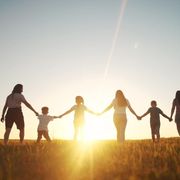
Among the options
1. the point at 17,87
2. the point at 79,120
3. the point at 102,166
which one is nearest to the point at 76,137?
the point at 79,120

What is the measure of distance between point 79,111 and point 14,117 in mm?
3312

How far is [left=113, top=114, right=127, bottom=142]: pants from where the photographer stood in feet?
46.1

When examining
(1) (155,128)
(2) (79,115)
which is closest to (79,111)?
(2) (79,115)

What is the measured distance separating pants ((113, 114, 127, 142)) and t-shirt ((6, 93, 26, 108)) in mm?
3684

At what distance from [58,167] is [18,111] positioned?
8034 mm

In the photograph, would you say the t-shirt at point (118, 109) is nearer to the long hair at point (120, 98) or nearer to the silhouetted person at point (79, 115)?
the long hair at point (120, 98)

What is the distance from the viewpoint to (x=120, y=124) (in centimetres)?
1406

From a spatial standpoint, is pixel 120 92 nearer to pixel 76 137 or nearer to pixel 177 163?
pixel 76 137

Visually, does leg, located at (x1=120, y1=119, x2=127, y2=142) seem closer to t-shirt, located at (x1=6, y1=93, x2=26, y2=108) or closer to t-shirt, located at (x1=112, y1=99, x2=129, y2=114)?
t-shirt, located at (x1=112, y1=99, x2=129, y2=114)

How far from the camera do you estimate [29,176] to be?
18.0 ft

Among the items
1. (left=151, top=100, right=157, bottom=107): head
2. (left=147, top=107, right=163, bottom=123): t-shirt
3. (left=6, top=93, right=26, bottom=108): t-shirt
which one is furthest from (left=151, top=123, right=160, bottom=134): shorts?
(left=6, top=93, right=26, bottom=108): t-shirt

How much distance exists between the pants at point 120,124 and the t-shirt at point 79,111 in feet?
7.86

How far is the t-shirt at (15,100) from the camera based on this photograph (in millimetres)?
13977

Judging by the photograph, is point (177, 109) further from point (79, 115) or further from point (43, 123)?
point (43, 123)
